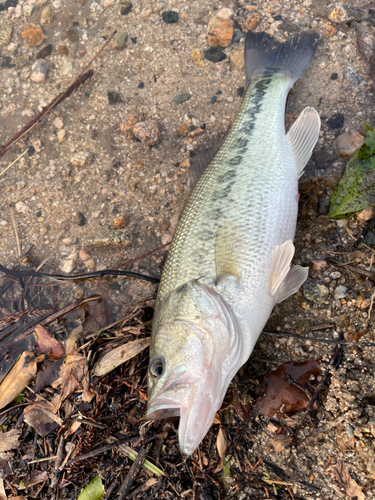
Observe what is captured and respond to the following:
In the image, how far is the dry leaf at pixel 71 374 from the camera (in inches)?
126

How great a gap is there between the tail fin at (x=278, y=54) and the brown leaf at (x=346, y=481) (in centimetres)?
375

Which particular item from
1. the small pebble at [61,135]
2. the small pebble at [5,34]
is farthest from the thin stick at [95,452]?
the small pebble at [5,34]

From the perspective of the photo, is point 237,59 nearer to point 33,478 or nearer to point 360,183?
point 360,183

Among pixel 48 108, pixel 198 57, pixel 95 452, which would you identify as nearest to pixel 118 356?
pixel 95 452

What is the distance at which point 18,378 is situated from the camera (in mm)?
3352

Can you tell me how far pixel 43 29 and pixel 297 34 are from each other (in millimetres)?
3479

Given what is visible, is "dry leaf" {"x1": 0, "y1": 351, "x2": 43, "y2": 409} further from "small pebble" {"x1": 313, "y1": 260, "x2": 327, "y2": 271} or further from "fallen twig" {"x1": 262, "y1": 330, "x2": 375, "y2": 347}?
"small pebble" {"x1": 313, "y1": 260, "x2": 327, "y2": 271}

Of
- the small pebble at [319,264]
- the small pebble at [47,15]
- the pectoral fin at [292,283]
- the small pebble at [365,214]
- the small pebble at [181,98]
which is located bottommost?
the small pebble at [319,264]

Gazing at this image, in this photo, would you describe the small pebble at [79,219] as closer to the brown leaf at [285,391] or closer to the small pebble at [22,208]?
the small pebble at [22,208]

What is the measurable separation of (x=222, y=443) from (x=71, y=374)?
1.56 meters

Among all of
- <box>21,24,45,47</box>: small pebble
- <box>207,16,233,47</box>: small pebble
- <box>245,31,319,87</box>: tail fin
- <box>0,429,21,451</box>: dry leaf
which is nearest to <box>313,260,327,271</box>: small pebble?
<box>245,31,319,87</box>: tail fin

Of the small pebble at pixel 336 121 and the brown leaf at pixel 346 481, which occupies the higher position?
the small pebble at pixel 336 121

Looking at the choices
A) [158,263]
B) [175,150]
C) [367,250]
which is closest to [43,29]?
[175,150]

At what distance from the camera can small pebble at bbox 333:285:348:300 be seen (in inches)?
121
